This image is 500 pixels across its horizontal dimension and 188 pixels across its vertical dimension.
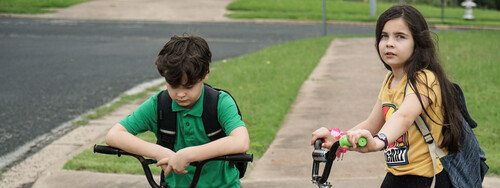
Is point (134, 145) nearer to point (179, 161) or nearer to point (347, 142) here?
point (179, 161)

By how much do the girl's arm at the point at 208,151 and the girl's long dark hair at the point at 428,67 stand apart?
72cm

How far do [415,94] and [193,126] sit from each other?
905 mm

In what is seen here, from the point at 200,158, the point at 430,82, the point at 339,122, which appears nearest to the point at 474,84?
the point at 339,122

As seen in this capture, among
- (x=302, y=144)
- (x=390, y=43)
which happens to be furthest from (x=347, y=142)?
(x=302, y=144)

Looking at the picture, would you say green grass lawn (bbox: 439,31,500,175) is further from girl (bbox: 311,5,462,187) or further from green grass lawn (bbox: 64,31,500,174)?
girl (bbox: 311,5,462,187)

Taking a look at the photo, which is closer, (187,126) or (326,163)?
(326,163)

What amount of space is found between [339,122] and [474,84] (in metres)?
2.60

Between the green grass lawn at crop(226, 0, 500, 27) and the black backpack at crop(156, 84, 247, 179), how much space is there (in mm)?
18448

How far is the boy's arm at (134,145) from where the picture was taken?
2.58 m

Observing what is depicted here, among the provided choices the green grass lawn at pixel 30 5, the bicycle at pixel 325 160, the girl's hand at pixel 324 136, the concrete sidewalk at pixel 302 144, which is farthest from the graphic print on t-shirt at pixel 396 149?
the green grass lawn at pixel 30 5

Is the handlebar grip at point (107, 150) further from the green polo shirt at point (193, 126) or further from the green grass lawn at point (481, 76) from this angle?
the green grass lawn at point (481, 76)

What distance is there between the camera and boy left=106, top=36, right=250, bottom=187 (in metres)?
2.57

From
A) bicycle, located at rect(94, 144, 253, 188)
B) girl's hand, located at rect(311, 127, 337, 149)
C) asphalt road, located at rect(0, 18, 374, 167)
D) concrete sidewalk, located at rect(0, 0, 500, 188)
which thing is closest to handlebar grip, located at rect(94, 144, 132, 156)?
bicycle, located at rect(94, 144, 253, 188)

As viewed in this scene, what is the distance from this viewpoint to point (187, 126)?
278 cm
